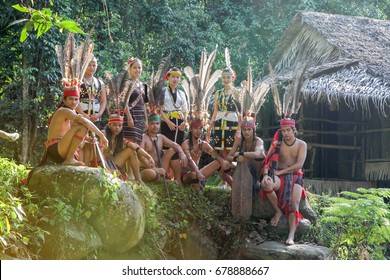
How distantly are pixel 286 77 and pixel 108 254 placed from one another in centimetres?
775

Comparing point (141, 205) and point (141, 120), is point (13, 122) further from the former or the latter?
point (141, 205)

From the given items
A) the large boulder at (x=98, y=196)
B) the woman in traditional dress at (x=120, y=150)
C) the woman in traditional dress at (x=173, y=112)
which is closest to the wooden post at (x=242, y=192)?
the woman in traditional dress at (x=173, y=112)

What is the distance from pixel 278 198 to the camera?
8.98 meters

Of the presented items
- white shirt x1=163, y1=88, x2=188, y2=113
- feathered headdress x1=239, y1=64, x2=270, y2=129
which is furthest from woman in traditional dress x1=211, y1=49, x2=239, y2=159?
white shirt x1=163, y1=88, x2=188, y2=113

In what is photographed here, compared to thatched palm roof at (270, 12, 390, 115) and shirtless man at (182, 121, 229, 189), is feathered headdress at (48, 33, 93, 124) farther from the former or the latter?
thatched palm roof at (270, 12, 390, 115)

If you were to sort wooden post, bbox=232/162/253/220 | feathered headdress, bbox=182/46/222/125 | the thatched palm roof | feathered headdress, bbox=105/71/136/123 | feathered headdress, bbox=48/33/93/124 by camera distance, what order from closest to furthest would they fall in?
feathered headdress, bbox=48/33/93/124 < feathered headdress, bbox=105/71/136/123 < wooden post, bbox=232/162/253/220 < feathered headdress, bbox=182/46/222/125 < the thatched palm roof

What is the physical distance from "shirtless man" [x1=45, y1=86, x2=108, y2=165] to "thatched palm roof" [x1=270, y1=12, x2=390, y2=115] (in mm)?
6744

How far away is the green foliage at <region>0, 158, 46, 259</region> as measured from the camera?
19.7ft

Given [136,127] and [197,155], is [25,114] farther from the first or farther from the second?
[136,127]

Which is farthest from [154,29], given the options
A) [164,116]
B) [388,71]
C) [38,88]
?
[164,116]

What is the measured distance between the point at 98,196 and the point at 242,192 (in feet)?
8.61

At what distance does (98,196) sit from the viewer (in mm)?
6930

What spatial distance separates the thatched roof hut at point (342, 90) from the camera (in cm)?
1329

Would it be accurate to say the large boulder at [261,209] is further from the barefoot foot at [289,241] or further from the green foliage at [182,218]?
the barefoot foot at [289,241]
